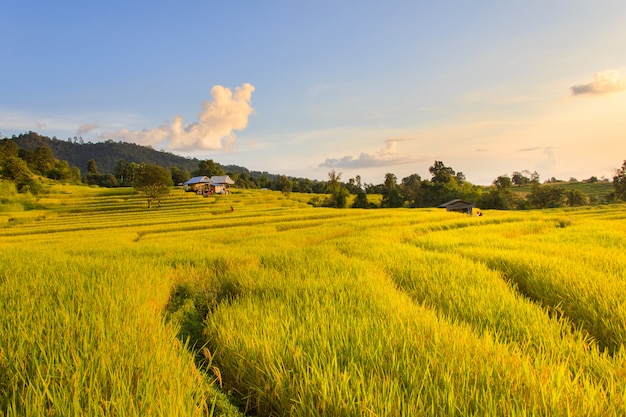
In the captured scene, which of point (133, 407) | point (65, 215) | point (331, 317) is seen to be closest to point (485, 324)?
point (331, 317)

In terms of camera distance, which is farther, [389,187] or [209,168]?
[209,168]

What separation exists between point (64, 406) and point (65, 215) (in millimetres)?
46508

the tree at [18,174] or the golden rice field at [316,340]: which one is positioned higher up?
the tree at [18,174]

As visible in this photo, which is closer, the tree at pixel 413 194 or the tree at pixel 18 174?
the tree at pixel 18 174

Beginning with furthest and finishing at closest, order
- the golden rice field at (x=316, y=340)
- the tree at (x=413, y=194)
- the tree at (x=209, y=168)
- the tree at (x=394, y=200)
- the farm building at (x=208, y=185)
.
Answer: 1. the tree at (x=209, y=168)
2. the tree at (x=413, y=194)
3. the tree at (x=394, y=200)
4. the farm building at (x=208, y=185)
5. the golden rice field at (x=316, y=340)

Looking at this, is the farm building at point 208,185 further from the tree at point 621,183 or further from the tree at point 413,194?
the tree at point 621,183

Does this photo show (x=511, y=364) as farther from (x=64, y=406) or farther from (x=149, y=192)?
(x=149, y=192)

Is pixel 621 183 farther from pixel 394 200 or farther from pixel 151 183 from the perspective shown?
pixel 151 183

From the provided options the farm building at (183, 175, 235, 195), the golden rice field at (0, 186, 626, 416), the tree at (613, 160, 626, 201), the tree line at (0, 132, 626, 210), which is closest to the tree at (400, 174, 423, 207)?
the tree line at (0, 132, 626, 210)

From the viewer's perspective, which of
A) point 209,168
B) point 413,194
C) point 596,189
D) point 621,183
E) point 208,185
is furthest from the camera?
point 209,168

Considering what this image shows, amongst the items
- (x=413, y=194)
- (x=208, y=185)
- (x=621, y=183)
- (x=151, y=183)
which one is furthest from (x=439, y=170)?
(x=151, y=183)

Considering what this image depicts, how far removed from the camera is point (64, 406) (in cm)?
171

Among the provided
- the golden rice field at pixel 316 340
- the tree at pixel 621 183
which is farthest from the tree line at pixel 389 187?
the golden rice field at pixel 316 340

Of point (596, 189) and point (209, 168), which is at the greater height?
point (209, 168)
